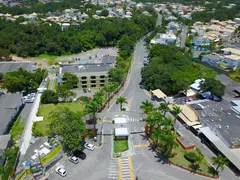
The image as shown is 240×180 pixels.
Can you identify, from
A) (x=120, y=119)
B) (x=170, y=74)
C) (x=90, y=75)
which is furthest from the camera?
(x=90, y=75)

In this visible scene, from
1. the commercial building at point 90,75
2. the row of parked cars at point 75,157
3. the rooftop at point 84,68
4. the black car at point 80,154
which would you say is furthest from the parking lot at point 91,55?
the black car at point 80,154

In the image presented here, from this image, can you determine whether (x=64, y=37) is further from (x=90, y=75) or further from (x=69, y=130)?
(x=69, y=130)

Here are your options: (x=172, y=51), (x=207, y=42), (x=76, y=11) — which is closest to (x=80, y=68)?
(x=172, y=51)

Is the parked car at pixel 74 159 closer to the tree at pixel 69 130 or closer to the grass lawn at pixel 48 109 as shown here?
the tree at pixel 69 130

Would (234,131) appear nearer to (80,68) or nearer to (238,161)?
(238,161)

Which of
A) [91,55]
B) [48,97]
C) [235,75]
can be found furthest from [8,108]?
[235,75]

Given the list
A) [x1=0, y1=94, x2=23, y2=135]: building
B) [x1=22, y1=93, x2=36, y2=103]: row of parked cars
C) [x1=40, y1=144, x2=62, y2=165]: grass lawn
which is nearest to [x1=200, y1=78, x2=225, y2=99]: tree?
[x1=40, y1=144, x2=62, y2=165]: grass lawn
